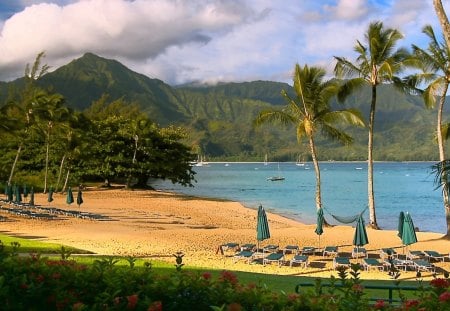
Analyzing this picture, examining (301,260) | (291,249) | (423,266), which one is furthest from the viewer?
(291,249)

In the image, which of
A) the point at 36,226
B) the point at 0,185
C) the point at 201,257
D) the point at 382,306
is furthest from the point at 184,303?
the point at 0,185

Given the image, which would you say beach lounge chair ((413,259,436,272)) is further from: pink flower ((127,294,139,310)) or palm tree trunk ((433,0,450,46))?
pink flower ((127,294,139,310))

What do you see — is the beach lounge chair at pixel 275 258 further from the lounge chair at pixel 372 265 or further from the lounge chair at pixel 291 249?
the lounge chair at pixel 372 265

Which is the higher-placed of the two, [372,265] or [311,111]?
[311,111]

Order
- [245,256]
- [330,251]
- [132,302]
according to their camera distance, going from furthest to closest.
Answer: [330,251] → [245,256] → [132,302]

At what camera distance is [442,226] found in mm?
33719

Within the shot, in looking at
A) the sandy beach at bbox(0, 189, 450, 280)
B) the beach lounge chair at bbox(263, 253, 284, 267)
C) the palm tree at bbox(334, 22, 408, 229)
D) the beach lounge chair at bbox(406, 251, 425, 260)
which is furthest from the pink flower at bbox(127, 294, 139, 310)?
the palm tree at bbox(334, 22, 408, 229)

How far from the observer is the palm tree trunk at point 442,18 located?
→ 10859 mm

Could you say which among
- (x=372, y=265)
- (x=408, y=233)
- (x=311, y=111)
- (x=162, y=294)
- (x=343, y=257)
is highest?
(x=311, y=111)

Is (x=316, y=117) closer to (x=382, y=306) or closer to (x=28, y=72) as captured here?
(x=382, y=306)

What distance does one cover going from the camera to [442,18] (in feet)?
36.5

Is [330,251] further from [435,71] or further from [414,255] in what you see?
[435,71]

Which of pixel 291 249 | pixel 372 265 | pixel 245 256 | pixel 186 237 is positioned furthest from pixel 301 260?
pixel 186 237

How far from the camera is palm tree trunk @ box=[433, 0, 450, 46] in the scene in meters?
10.9
